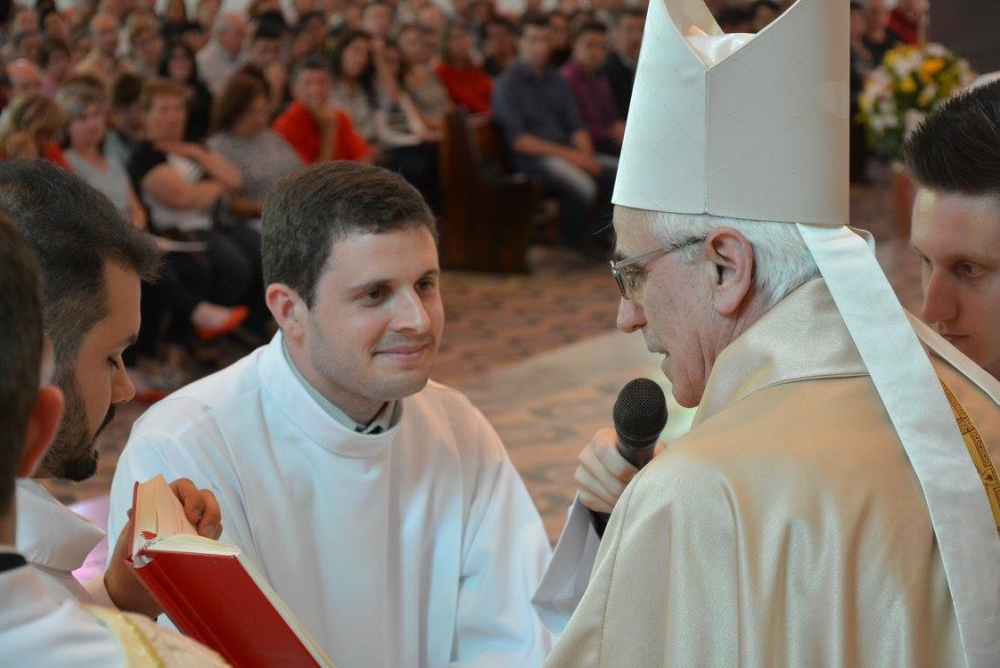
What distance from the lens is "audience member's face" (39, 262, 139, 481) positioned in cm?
161

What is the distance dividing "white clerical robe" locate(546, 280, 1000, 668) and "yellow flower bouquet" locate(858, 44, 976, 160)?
306 inches

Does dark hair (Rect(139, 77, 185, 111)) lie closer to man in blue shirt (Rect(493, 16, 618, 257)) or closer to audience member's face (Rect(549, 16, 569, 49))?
man in blue shirt (Rect(493, 16, 618, 257))

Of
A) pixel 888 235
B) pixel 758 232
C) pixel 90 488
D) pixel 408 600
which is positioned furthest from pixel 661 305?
pixel 888 235

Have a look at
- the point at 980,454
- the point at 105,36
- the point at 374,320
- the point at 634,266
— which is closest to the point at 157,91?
the point at 105,36

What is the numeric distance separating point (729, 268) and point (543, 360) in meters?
5.22

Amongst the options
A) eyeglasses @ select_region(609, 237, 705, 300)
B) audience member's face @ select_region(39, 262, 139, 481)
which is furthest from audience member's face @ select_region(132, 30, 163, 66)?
eyeglasses @ select_region(609, 237, 705, 300)

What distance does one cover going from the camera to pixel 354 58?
917 cm

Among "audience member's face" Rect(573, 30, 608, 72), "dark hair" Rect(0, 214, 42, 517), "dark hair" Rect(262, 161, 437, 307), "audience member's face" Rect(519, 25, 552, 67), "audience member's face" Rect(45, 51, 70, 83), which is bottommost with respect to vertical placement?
"audience member's face" Rect(573, 30, 608, 72)

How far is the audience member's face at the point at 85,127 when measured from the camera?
627cm

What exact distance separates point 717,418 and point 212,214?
18.6ft

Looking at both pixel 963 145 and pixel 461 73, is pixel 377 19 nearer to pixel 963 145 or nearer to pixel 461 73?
pixel 461 73

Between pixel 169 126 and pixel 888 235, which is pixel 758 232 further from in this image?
pixel 888 235

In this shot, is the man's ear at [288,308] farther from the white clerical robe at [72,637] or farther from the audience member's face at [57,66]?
the audience member's face at [57,66]

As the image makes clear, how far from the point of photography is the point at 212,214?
22.3 ft
